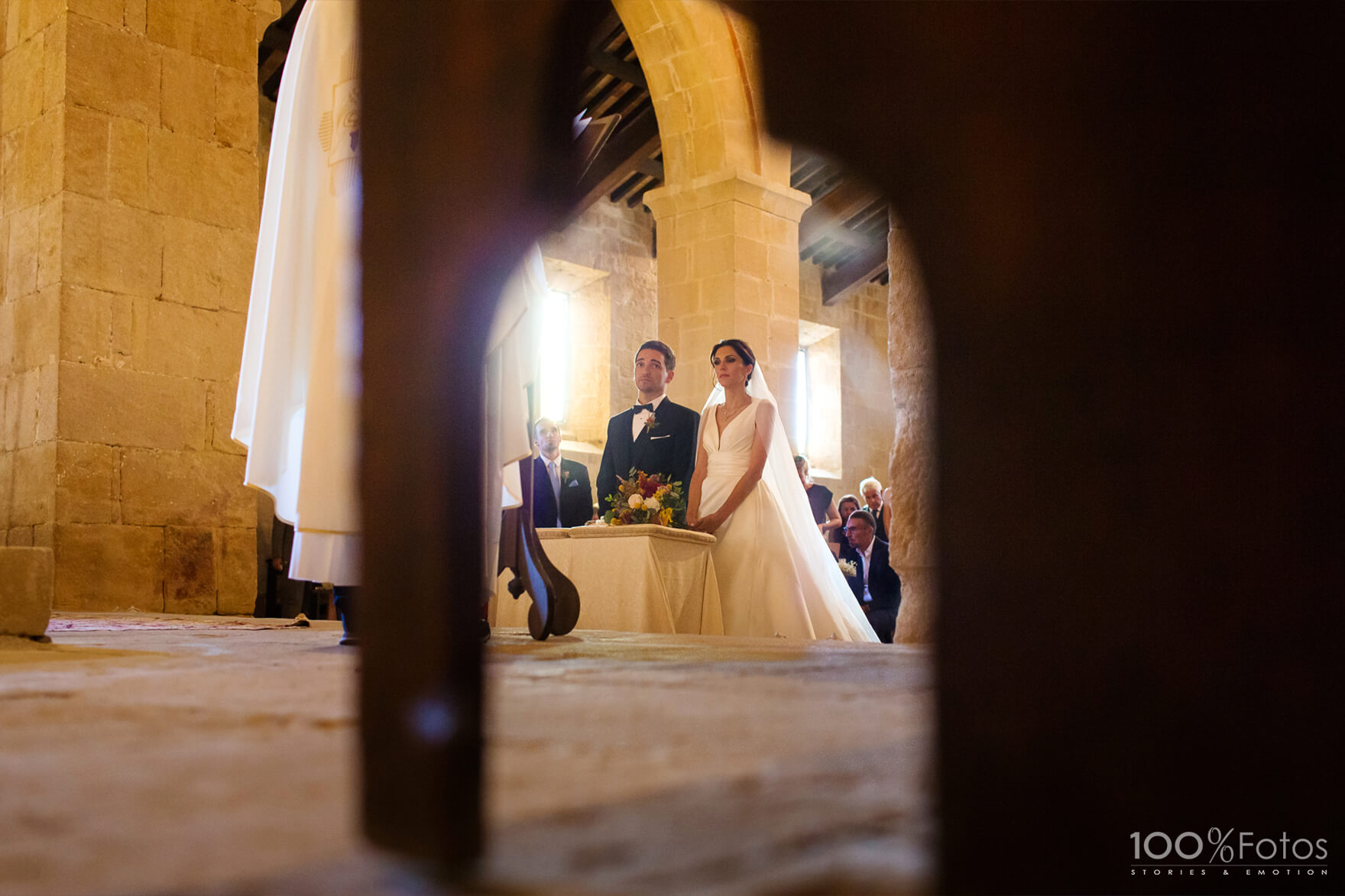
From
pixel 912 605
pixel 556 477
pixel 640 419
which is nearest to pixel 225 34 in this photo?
pixel 640 419

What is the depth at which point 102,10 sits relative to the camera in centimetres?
547

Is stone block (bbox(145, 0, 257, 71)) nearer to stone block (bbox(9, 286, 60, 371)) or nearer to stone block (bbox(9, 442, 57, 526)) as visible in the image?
stone block (bbox(9, 286, 60, 371))

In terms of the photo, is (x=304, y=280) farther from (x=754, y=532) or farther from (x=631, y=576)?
(x=754, y=532)

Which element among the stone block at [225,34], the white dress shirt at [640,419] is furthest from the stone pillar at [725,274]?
the stone block at [225,34]

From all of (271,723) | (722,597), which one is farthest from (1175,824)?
(722,597)

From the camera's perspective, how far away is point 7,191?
5.71 m

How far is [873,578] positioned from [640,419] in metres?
2.24

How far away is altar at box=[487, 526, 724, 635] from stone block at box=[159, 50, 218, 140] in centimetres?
287

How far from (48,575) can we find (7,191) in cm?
395

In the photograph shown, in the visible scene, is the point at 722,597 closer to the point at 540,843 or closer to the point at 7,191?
the point at 7,191

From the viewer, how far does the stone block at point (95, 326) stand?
5270 mm

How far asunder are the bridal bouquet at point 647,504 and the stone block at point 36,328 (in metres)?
2.75

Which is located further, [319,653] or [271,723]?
[319,653]

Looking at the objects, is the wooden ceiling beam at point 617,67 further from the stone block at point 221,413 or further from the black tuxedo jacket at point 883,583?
the stone block at point 221,413
